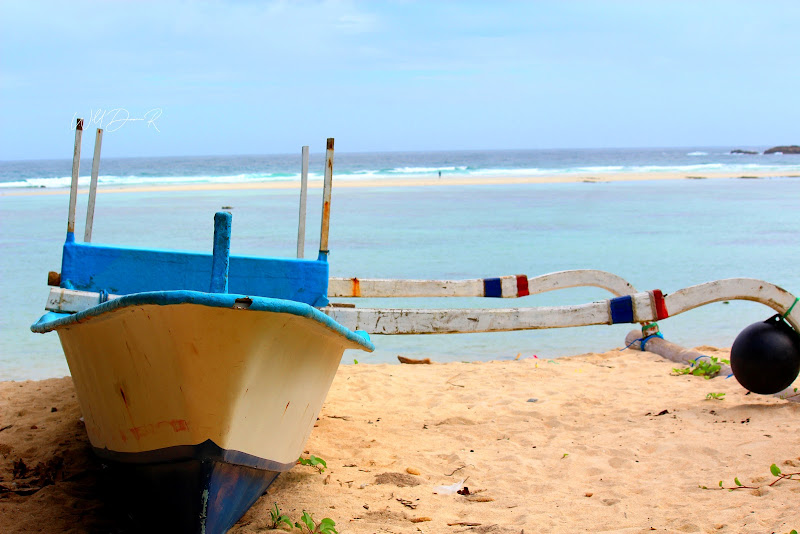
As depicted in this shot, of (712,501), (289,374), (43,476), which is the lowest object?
(43,476)

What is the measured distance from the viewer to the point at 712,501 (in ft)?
11.2

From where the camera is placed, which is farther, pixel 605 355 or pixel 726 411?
pixel 605 355

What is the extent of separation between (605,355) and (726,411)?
6.17 feet

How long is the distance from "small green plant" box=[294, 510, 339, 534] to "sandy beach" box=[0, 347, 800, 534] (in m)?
0.13

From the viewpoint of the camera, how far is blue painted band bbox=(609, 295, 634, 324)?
15.7 ft

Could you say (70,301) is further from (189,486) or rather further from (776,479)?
(776,479)

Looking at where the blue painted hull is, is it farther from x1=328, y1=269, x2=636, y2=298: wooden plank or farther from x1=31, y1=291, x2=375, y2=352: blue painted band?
x1=328, y1=269, x2=636, y2=298: wooden plank

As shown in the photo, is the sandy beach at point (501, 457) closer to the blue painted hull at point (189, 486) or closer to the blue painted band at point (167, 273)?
the blue painted hull at point (189, 486)

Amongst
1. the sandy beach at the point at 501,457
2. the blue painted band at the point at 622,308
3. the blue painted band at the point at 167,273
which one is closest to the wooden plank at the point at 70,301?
the blue painted band at the point at 167,273

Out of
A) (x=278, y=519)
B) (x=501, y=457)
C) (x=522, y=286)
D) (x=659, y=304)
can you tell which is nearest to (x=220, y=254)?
(x=278, y=519)

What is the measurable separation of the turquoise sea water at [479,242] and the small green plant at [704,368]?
4.33 ft

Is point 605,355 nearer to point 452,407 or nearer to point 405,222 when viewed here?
point 452,407

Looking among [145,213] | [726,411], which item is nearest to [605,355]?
[726,411]

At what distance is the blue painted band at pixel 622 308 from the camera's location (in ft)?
15.7
